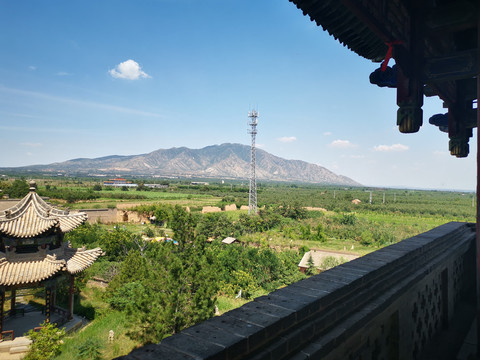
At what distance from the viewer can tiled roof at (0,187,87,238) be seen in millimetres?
9148

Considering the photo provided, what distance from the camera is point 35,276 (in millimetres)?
9281

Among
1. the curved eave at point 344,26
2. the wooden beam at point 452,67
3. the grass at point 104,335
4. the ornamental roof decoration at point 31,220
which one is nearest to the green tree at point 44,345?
the grass at point 104,335

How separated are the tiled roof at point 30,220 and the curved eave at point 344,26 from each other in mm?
9870

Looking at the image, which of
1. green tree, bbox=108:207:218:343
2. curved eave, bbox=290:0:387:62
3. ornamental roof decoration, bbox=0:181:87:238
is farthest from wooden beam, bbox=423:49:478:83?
ornamental roof decoration, bbox=0:181:87:238

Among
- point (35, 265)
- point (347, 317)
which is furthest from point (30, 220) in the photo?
point (347, 317)

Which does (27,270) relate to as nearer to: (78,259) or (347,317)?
(78,259)

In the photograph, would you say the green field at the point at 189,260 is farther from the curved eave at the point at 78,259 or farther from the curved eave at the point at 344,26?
the curved eave at the point at 344,26

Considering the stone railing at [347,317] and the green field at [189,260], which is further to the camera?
the green field at [189,260]

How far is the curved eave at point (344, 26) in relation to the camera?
2041 mm

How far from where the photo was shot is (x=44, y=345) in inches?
324

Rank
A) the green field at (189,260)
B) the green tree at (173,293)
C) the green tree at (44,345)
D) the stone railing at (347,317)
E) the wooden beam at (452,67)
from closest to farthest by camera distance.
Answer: the stone railing at (347,317) → the wooden beam at (452,67) → the green tree at (44,345) → the green tree at (173,293) → the green field at (189,260)

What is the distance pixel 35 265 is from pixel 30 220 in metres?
1.34

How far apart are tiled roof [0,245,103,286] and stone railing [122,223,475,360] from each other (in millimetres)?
9540

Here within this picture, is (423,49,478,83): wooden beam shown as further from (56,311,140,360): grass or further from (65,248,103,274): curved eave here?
(65,248,103,274): curved eave
